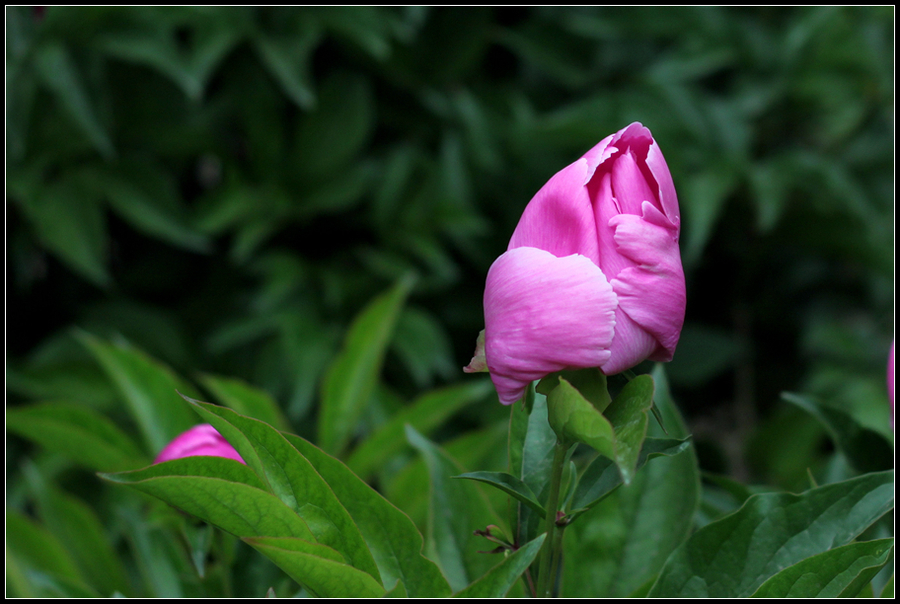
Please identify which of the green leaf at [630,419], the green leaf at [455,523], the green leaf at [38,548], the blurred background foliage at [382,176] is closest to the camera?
the green leaf at [630,419]

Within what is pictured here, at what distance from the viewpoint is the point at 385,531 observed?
306 millimetres

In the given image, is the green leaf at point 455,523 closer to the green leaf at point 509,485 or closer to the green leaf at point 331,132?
the green leaf at point 509,485

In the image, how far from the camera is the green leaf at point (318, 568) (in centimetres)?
25

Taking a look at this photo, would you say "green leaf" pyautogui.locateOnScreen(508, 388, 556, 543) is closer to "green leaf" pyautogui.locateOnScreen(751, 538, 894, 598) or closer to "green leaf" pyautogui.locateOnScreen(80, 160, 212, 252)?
"green leaf" pyautogui.locateOnScreen(751, 538, 894, 598)

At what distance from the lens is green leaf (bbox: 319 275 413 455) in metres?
0.58

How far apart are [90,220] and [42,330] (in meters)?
0.26

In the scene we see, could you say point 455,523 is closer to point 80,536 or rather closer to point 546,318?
point 546,318

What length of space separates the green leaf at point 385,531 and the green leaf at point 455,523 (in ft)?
0.21

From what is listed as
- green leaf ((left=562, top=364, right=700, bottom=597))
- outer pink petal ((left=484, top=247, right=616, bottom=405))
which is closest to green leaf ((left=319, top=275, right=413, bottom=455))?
green leaf ((left=562, top=364, right=700, bottom=597))

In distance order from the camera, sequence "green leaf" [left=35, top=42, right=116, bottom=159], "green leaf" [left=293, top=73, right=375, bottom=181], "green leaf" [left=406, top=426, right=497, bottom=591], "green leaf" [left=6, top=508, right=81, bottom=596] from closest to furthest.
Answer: "green leaf" [left=406, top=426, right=497, bottom=591]
"green leaf" [left=6, top=508, right=81, bottom=596]
"green leaf" [left=35, top=42, right=116, bottom=159]
"green leaf" [left=293, top=73, right=375, bottom=181]

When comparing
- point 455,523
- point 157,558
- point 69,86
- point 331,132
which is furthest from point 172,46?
point 455,523

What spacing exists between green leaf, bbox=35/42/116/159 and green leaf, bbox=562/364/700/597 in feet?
2.53

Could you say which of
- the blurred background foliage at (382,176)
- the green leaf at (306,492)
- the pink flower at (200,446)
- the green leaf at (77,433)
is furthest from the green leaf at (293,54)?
the green leaf at (306,492)

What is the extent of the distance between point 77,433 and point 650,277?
48 cm
